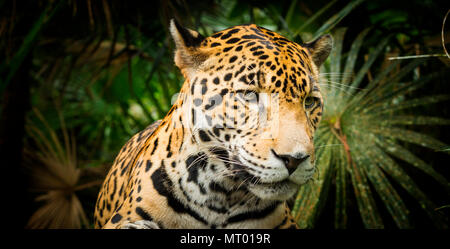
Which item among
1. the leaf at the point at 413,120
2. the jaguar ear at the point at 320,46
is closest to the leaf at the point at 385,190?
the leaf at the point at 413,120

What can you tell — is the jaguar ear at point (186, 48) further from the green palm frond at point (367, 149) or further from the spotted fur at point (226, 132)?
the green palm frond at point (367, 149)

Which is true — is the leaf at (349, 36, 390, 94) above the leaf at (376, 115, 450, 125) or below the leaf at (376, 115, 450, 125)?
above

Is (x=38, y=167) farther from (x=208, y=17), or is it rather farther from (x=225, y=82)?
(x=225, y=82)

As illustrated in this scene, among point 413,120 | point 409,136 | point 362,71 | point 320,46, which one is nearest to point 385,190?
point 409,136

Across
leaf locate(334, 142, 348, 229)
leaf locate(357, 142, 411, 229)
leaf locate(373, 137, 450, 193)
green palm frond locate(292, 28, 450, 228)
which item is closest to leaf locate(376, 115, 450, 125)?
green palm frond locate(292, 28, 450, 228)

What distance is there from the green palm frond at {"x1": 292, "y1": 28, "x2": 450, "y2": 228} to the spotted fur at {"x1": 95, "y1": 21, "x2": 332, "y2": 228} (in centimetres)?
118

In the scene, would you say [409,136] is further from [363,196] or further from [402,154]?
[363,196]

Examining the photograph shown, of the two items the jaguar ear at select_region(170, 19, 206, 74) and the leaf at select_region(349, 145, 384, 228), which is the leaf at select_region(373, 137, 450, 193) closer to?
the leaf at select_region(349, 145, 384, 228)

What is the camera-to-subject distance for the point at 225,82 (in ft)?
5.83

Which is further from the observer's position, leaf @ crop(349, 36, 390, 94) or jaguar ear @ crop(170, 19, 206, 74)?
leaf @ crop(349, 36, 390, 94)

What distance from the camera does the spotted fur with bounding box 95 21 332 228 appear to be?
1.68 metres

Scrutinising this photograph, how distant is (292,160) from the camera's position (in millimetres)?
1516

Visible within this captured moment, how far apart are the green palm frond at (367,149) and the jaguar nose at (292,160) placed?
1436 millimetres

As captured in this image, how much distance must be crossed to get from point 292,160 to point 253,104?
1.12 ft
